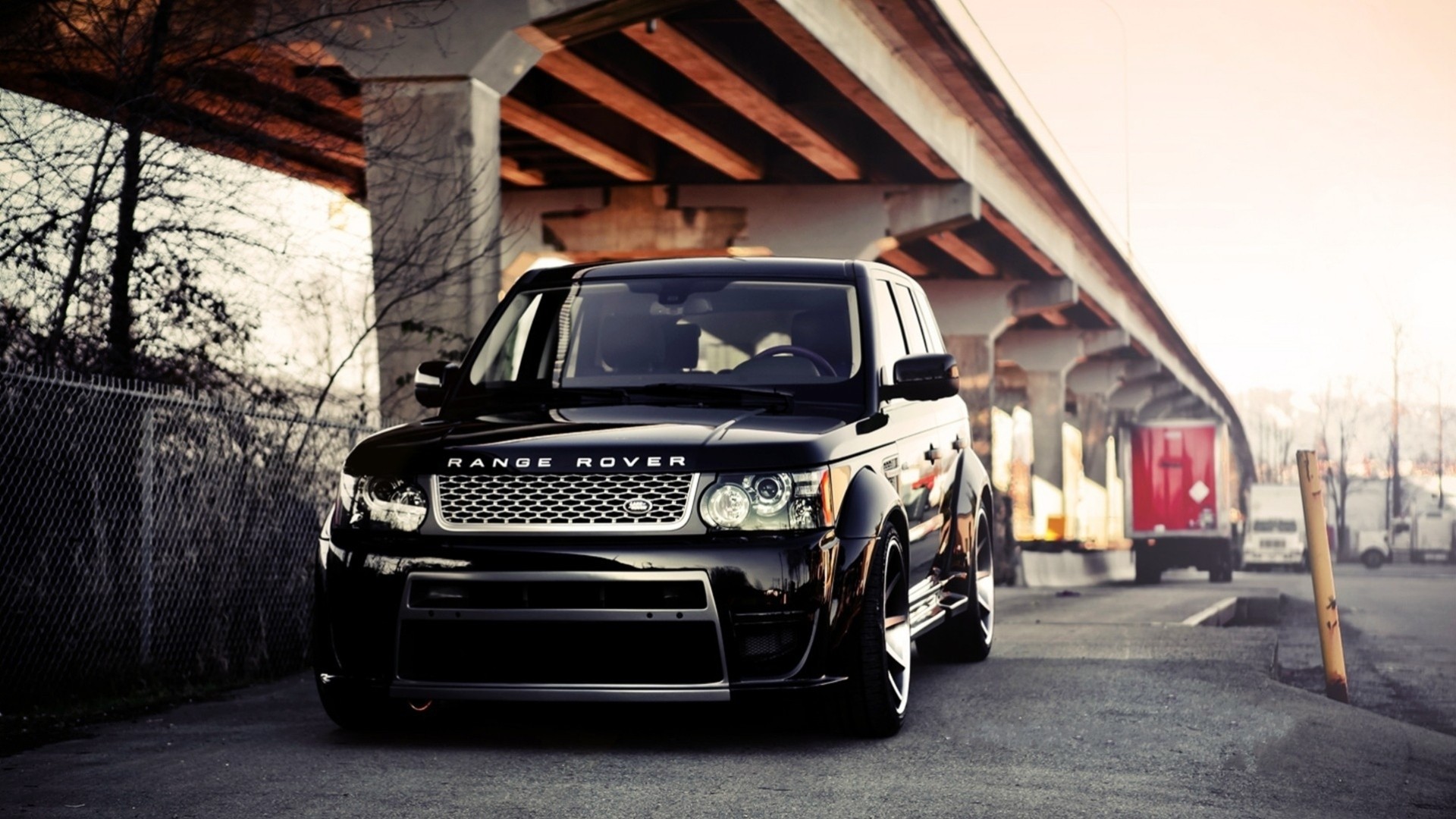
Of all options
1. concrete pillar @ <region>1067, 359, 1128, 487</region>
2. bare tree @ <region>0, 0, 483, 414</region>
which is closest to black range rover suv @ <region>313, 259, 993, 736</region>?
bare tree @ <region>0, 0, 483, 414</region>

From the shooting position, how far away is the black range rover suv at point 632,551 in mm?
6523

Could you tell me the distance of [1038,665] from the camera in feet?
34.4

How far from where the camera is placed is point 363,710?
734 cm

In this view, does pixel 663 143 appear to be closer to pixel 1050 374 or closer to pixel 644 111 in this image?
pixel 644 111

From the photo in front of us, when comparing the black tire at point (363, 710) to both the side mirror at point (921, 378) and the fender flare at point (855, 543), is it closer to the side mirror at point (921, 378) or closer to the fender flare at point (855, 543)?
the fender flare at point (855, 543)

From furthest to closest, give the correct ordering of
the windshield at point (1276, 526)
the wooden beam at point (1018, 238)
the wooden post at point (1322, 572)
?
the windshield at point (1276, 526) < the wooden beam at point (1018, 238) < the wooden post at point (1322, 572)

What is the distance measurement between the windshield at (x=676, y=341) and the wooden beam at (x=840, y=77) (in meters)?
10.7

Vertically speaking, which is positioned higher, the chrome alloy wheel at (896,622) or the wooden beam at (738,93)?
the wooden beam at (738,93)

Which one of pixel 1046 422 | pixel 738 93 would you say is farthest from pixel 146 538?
pixel 1046 422

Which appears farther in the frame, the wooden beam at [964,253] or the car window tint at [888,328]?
the wooden beam at [964,253]

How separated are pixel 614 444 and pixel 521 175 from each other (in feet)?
79.4

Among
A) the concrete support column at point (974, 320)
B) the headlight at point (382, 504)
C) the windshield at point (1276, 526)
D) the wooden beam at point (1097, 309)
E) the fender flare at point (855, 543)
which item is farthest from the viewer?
the windshield at point (1276, 526)

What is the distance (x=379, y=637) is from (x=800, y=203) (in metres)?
23.2

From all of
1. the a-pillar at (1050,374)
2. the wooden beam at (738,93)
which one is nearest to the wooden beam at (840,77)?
the wooden beam at (738,93)
